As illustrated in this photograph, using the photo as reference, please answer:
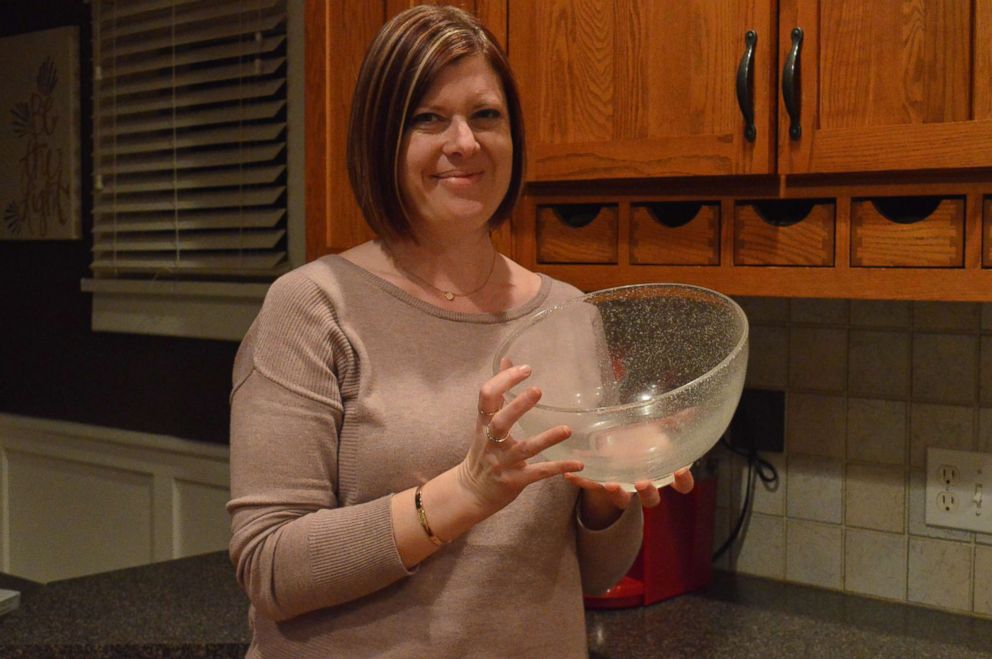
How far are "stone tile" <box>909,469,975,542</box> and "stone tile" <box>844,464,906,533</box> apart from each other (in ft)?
0.04

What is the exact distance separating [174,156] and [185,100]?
0.15m

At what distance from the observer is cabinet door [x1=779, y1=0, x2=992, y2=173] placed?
1293 mm

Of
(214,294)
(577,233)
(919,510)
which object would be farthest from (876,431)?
(214,294)

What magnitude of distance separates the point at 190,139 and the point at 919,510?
6.28ft

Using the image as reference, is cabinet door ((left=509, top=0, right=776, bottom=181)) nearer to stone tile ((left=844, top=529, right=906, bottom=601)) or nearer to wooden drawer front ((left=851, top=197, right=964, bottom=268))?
wooden drawer front ((left=851, top=197, right=964, bottom=268))

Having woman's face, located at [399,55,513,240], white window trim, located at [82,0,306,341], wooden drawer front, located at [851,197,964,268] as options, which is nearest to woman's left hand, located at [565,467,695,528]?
woman's face, located at [399,55,513,240]

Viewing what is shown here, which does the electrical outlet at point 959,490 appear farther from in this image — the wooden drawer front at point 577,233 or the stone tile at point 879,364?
→ the wooden drawer front at point 577,233

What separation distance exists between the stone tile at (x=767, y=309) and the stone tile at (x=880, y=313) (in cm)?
12

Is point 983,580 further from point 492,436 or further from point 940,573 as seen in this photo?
point 492,436

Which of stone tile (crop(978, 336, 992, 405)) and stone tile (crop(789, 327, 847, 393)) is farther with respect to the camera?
stone tile (crop(789, 327, 847, 393))

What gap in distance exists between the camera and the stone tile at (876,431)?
69.4 inches

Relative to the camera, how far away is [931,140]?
1.32 m

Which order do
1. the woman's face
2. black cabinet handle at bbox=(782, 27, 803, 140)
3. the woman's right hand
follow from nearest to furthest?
1. the woman's right hand
2. the woman's face
3. black cabinet handle at bbox=(782, 27, 803, 140)

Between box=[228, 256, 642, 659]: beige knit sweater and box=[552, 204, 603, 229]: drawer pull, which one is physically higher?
box=[552, 204, 603, 229]: drawer pull
